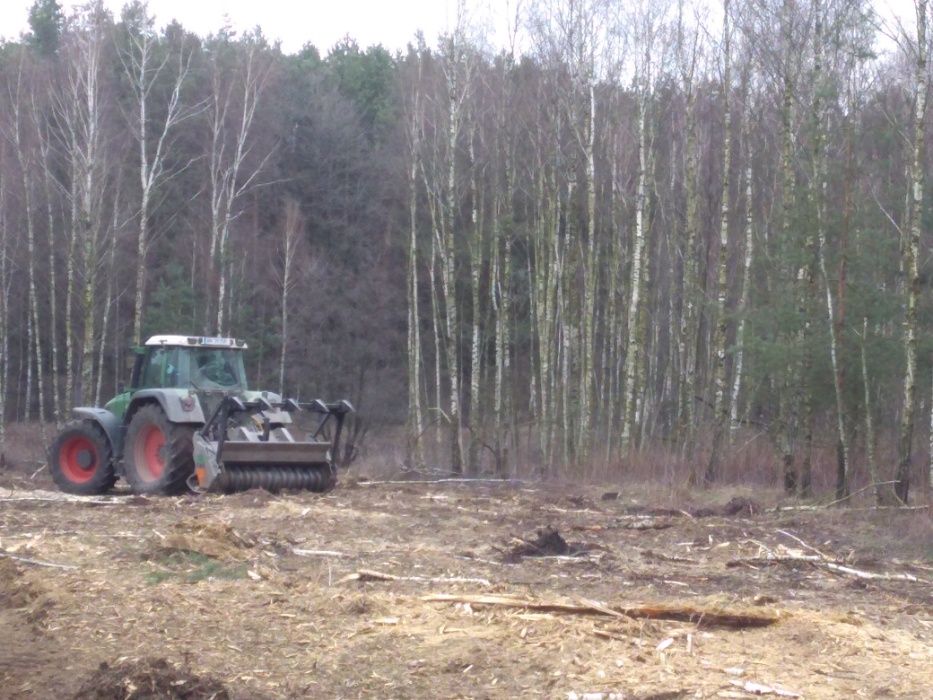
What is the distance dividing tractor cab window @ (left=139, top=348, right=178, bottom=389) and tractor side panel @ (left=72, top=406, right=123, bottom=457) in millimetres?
628

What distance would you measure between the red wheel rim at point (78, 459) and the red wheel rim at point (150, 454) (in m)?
1.13

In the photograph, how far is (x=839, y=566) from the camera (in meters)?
10.1

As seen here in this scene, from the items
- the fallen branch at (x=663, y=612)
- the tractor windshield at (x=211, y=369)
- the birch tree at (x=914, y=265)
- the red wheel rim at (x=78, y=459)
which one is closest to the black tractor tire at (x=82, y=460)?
the red wheel rim at (x=78, y=459)

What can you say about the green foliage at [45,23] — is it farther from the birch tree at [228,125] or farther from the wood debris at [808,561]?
the wood debris at [808,561]

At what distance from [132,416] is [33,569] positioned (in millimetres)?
6906

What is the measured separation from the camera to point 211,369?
1596 cm

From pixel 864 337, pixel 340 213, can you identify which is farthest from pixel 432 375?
pixel 864 337

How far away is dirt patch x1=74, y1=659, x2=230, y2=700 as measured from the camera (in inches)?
229

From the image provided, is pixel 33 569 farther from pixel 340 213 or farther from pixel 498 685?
pixel 340 213

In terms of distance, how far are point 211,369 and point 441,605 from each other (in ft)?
29.9

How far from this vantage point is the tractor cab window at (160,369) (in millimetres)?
15727

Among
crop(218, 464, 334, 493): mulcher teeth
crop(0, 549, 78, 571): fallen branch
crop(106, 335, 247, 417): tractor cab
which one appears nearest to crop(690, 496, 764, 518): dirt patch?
crop(218, 464, 334, 493): mulcher teeth

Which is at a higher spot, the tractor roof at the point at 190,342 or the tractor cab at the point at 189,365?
the tractor roof at the point at 190,342

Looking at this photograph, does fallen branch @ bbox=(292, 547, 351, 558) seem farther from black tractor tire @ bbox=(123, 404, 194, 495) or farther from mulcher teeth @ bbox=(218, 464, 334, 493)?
black tractor tire @ bbox=(123, 404, 194, 495)
